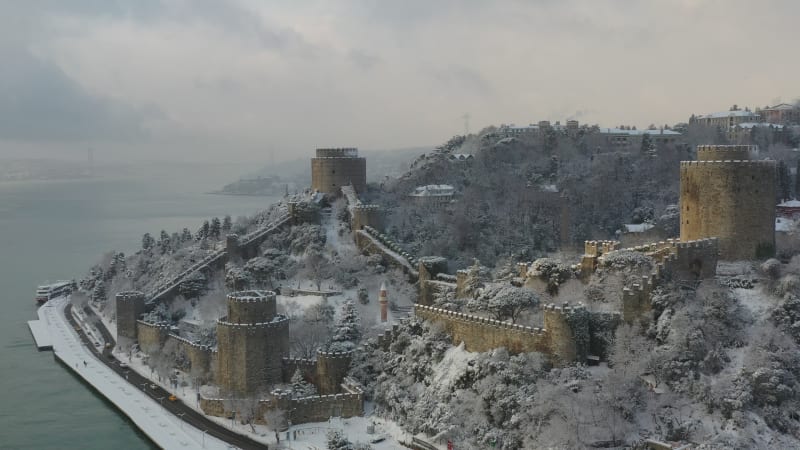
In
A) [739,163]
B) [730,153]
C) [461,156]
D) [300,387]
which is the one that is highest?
[461,156]

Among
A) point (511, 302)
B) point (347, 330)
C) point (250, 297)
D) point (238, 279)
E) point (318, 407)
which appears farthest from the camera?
point (238, 279)

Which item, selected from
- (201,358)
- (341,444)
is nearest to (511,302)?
(341,444)

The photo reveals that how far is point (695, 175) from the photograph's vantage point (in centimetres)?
2381

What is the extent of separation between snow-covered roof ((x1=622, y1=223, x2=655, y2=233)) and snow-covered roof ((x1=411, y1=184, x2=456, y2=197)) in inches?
400

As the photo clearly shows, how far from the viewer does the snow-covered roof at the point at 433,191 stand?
1838 inches

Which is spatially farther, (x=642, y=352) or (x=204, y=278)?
(x=204, y=278)

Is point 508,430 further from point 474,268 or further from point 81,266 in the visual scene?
point 81,266

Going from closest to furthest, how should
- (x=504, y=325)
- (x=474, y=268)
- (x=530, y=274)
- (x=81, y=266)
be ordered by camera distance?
1. (x=504, y=325)
2. (x=530, y=274)
3. (x=474, y=268)
4. (x=81, y=266)

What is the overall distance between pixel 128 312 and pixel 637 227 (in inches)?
1006

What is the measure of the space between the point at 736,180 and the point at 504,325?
25.8 feet

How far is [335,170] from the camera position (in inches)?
1713

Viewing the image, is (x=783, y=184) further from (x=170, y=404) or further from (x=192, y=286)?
(x=170, y=404)

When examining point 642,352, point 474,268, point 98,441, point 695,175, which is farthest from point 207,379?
point 695,175

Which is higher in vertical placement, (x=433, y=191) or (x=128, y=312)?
(x=433, y=191)
